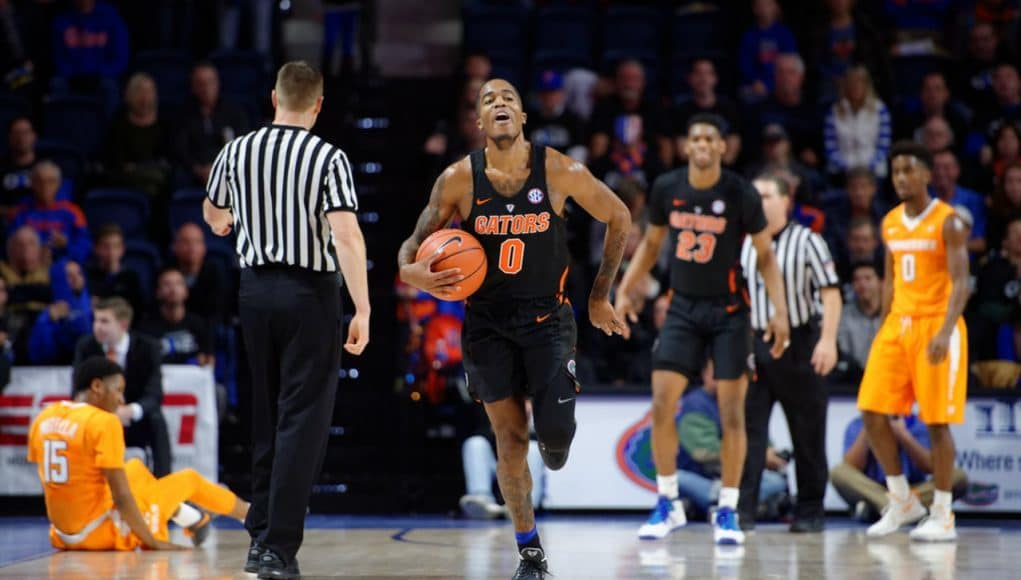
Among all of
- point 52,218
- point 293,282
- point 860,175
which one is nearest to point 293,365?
point 293,282

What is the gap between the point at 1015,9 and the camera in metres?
14.0

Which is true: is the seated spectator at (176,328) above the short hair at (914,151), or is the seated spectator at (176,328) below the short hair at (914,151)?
below

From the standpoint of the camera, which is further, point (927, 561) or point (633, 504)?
point (633, 504)

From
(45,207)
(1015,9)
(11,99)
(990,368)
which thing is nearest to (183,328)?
(45,207)

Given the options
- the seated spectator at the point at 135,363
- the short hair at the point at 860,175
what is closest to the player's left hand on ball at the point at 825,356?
the short hair at the point at 860,175

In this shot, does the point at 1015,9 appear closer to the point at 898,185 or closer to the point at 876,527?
the point at 898,185

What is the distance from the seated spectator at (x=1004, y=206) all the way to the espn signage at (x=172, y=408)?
6588mm

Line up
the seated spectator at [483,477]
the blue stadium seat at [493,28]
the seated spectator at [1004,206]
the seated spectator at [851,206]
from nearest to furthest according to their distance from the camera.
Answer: the seated spectator at [483,477], the seated spectator at [1004,206], the seated spectator at [851,206], the blue stadium seat at [493,28]

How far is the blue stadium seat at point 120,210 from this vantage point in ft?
38.2

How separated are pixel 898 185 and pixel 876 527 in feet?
6.67

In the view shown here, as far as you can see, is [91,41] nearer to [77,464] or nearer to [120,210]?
[120,210]

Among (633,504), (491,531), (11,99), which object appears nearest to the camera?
(491,531)

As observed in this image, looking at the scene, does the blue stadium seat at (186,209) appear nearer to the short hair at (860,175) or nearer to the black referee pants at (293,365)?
the short hair at (860,175)

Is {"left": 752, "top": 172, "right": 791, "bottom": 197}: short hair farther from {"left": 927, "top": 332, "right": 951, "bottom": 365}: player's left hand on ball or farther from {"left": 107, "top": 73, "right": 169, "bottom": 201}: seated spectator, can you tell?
{"left": 107, "top": 73, "right": 169, "bottom": 201}: seated spectator
